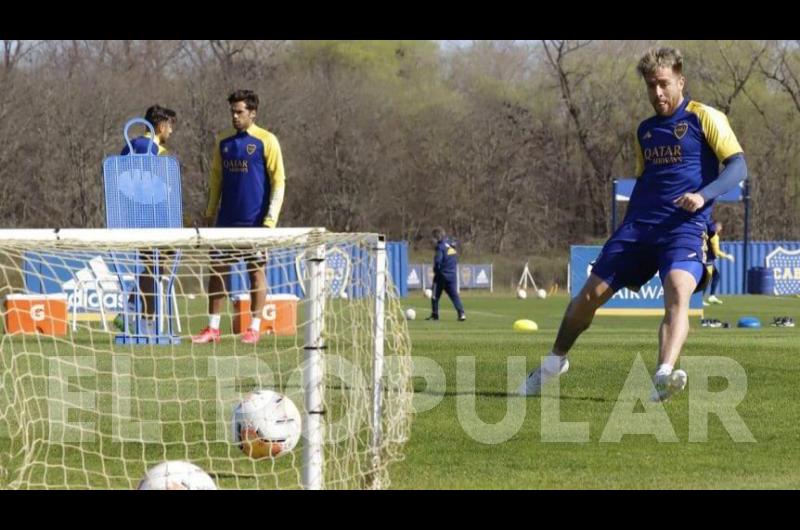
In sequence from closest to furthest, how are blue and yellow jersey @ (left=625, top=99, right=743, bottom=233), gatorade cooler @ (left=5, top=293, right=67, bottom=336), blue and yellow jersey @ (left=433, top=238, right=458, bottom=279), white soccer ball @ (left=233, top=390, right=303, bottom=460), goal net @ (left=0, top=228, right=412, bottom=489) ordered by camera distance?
goal net @ (left=0, top=228, right=412, bottom=489) < white soccer ball @ (left=233, top=390, right=303, bottom=460) < blue and yellow jersey @ (left=625, top=99, right=743, bottom=233) < gatorade cooler @ (left=5, top=293, right=67, bottom=336) < blue and yellow jersey @ (left=433, top=238, right=458, bottom=279)

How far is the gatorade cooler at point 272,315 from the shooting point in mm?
13617

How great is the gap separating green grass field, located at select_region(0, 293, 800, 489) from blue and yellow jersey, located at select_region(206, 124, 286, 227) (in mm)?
1192

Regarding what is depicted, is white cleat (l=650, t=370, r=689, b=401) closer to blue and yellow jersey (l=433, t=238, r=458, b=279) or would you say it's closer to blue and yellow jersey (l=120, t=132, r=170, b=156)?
blue and yellow jersey (l=120, t=132, r=170, b=156)

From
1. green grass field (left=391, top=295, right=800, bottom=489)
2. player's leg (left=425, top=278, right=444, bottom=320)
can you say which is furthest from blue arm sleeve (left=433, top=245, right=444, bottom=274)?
green grass field (left=391, top=295, right=800, bottom=489)

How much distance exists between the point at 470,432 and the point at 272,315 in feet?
26.4

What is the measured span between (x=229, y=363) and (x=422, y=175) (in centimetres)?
4408

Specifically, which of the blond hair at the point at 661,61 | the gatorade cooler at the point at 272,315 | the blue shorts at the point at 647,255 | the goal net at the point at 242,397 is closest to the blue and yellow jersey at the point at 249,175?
the gatorade cooler at the point at 272,315

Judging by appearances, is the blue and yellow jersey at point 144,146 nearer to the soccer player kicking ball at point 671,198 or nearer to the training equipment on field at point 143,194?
the training equipment on field at point 143,194

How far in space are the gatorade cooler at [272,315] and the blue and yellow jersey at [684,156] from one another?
19.9 ft

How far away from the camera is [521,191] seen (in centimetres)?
5375

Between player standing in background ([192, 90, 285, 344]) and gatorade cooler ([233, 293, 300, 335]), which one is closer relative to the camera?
player standing in background ([192, 90, 285, 344])

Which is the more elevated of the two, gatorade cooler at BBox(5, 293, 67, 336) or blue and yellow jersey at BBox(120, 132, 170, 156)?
blue and yellow jersey at BBox(120, 132, 170, 156)

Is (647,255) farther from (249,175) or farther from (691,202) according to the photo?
(249,175)

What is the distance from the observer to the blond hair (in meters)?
7.56
